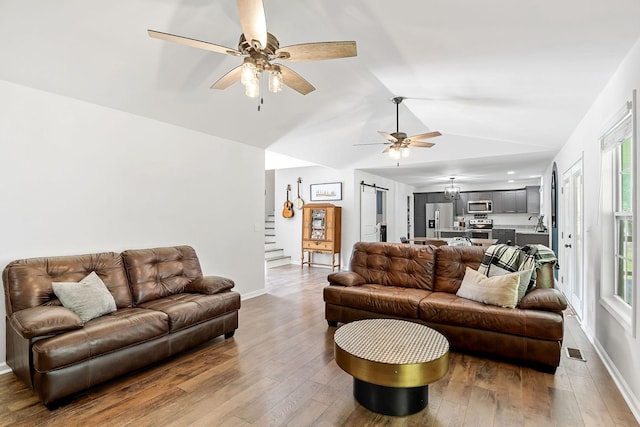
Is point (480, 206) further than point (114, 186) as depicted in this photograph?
Yes

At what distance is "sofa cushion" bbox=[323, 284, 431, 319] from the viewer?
3.12 metres

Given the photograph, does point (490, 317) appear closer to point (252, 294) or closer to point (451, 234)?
point (252, 294)

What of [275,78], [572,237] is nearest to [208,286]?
[275,78]

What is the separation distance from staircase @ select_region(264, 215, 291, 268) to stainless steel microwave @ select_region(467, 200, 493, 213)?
6325mm

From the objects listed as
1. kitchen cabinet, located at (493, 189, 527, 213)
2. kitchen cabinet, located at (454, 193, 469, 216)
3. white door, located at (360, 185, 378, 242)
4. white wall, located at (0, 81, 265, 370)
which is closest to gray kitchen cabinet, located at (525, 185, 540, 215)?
kitchen cabinet, located at (493, 189, 527, 213)

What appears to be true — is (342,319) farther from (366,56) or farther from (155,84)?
(155,84)

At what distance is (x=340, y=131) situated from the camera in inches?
218

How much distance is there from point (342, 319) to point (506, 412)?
177 cm

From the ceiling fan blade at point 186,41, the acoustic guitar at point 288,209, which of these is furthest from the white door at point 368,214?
the ceiling fan blade at point 186,41

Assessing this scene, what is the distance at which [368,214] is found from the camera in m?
8.05

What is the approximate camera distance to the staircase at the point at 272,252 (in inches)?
303

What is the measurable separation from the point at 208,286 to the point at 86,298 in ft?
3.39

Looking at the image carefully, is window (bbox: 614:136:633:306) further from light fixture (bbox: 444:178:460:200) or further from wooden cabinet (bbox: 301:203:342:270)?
light fixture (bbox: 444:178:460:200)

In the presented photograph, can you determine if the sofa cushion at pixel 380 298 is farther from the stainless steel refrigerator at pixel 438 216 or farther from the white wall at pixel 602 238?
the stainless steel refrigerator at pixel 438 216
